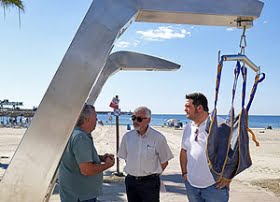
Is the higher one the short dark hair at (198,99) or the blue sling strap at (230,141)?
the short dark hair at (198,99)

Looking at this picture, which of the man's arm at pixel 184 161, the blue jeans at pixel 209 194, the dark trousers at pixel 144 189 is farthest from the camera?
the dark trousers at pixel 144 189

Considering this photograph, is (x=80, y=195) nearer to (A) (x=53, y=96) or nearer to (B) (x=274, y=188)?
(A) (x=53, y=96)

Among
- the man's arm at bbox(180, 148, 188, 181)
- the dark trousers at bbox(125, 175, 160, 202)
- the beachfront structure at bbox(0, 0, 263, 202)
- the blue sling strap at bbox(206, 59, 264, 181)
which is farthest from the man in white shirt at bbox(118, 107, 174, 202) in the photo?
the beachfront structure at bbox(0, 0, 263, 202)

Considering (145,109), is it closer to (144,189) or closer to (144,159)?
(144,159)

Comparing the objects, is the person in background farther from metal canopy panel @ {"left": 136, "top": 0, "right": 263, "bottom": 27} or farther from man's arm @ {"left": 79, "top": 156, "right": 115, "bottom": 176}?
metal canopy panel @ {"left": 136, "top": 0, "right": 263, "bottom": 27}

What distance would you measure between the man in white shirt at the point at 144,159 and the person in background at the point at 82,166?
0.84 metres

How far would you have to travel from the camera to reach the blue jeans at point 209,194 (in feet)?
11.9

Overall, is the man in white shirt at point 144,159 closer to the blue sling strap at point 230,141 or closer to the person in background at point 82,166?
the person in background at point 82,166

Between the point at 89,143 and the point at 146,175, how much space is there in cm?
124

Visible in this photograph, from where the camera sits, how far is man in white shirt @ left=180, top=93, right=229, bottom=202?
366cm

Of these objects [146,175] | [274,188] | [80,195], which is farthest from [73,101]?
[274,188]

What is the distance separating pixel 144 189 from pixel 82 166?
4.26ft

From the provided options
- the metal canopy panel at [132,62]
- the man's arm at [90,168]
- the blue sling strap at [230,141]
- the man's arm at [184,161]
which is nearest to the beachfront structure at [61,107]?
the man's arm at [90,168]

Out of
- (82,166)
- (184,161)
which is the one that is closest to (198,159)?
(184,161)
